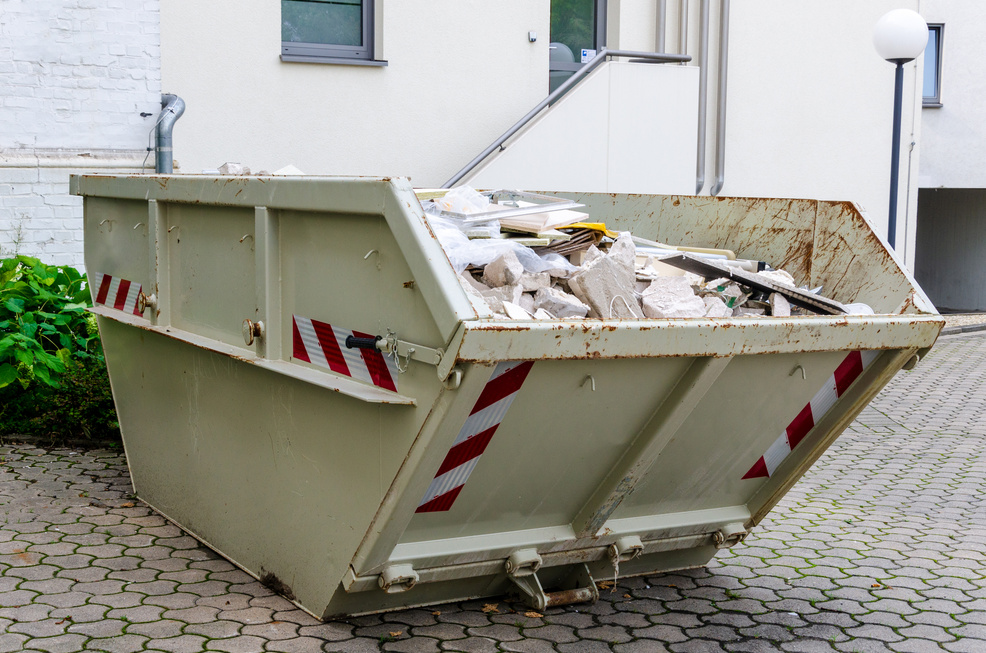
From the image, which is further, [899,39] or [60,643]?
[899,39]

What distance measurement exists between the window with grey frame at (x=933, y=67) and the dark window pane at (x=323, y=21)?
1399cm

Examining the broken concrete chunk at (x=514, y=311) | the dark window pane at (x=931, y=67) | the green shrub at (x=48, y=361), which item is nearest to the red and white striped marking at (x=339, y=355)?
the broken concrete chunk at (x=514, y=311)

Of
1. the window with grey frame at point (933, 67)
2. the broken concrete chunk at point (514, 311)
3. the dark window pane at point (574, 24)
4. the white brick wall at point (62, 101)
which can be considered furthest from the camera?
the window with grey frame at point (933, 67)

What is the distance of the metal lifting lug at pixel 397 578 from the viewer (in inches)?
128

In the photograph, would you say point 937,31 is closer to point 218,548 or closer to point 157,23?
point 157,23

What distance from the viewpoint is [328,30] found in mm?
9156

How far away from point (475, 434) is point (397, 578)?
1.79 ft

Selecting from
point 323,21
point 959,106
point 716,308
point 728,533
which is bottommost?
point 728,533

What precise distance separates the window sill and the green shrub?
2.91 metres

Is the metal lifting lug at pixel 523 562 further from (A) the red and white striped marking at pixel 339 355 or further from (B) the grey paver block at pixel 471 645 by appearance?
(A) the red and white striped marking at pixel 339 355

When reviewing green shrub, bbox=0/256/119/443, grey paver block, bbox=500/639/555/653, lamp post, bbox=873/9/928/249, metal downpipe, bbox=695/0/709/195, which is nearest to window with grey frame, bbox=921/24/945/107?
metal downpipe, bbox=695/0/709/195

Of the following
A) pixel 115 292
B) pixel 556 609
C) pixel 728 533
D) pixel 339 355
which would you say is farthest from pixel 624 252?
pixel 115 292

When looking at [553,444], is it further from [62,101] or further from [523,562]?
[62,101]

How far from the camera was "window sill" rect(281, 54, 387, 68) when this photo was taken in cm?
873
